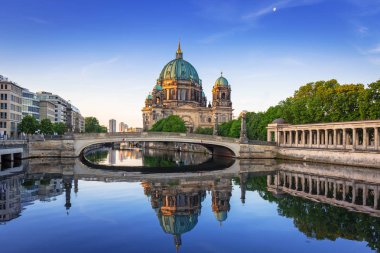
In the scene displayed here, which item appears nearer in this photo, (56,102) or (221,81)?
(56,102)

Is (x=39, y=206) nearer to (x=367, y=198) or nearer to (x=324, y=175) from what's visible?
(x=367, y=198)

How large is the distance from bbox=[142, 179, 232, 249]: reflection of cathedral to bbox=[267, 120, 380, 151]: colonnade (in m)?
25.3

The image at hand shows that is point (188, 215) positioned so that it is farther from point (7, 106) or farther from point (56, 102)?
point (56, 102)

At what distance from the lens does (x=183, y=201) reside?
27.6m

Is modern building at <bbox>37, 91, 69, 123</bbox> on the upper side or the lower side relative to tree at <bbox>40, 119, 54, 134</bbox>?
upper

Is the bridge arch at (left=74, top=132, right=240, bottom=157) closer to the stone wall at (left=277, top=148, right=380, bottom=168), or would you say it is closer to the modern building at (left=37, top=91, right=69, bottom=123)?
the stone wall at (left=277, top=148, right=380, bottom=168)

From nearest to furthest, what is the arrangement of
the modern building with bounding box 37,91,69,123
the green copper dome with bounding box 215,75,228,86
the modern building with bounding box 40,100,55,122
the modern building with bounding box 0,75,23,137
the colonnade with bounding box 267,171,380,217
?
the colonnade with bounding box 267,171,380,217 → the modern building with bounding box 0,75,23,137 → the modern building with bounding box 40,100,55,122 → the modern building with bounding box 37,91,69,123 → the green copper dome with bounding box 215,75,228,86

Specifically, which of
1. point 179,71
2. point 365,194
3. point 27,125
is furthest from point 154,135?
point 179,71

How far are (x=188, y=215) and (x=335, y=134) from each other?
44.3 metres

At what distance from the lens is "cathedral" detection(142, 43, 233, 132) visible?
146m

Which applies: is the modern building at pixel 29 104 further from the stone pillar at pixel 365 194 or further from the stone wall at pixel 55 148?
the stone pillar at pixel 365 194

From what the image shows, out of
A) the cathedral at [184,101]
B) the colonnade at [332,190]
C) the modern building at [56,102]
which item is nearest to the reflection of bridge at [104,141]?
the colonnade at [332,190]

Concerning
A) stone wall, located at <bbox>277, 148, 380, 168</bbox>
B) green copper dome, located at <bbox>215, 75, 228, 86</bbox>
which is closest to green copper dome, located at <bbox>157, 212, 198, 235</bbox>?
stone wall, located at <bbox>277, 148, 380, 168</bbox>

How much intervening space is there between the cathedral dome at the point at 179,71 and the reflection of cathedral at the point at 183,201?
114634mm
